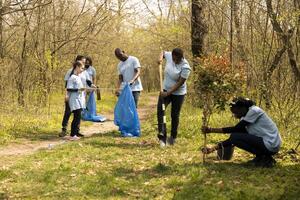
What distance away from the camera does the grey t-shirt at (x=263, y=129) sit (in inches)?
260

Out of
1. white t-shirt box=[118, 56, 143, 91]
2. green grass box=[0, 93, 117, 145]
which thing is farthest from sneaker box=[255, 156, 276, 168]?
green grass box=[0, 93, 117, 145]

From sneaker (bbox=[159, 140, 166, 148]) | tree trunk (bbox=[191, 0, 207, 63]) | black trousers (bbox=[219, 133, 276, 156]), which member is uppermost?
tree trunk (bbox=[191, 0, 207, 63])

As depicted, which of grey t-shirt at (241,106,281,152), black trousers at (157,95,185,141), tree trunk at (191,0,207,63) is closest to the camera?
grey t-shirt at (241,106,281,152)

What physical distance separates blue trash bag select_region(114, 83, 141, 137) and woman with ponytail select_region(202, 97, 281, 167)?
377cm

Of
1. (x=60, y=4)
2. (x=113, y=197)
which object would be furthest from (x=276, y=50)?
(x=60, y=4)

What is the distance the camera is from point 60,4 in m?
17.5

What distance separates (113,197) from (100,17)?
46.3 feet

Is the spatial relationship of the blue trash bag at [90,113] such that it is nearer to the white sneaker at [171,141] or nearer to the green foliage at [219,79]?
Answer: the white sneaker at [171,141]

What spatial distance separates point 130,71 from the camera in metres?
10.6

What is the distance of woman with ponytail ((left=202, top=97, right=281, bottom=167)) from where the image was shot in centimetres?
662

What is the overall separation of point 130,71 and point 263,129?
4574 millimetres

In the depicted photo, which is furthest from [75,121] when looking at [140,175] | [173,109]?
[140,175]

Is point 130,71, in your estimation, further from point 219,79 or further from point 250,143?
point 250,143

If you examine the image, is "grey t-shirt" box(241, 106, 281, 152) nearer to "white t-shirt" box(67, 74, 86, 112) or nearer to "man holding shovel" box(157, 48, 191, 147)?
"man holding shovel" box(157, 48, 191, 147)
